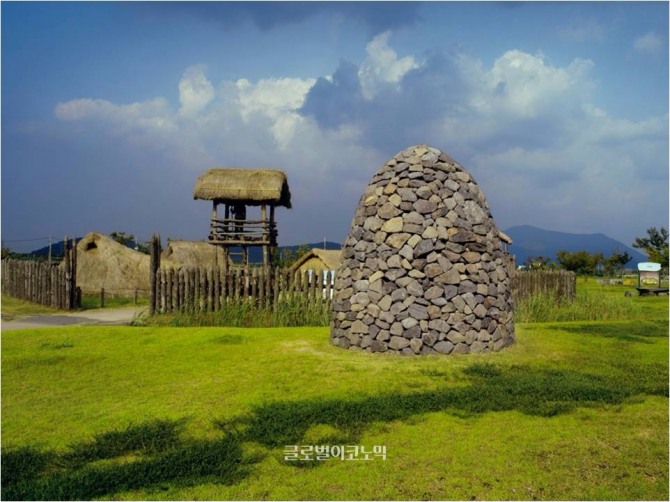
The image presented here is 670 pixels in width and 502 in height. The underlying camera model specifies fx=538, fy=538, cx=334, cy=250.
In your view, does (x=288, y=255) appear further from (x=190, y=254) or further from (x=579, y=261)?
(x=579, y=261)

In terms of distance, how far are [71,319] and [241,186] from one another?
33.6 ft

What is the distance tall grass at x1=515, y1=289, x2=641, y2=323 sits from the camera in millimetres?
14859

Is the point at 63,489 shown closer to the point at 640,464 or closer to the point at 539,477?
the point at 539,477

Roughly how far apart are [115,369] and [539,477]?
6.41m

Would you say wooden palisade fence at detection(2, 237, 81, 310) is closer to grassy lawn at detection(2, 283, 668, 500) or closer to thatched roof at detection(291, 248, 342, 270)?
thatched roof at detection(291, 248, 342, 270)

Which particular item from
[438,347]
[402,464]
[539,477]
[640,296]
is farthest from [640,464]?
[640,296]

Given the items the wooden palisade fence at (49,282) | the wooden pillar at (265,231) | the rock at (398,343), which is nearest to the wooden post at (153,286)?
the wooden palisade fence at (49,282)

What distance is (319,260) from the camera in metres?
23.9

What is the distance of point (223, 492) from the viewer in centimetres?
412

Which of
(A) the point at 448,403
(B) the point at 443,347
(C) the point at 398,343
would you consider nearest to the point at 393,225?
(C) the point at 398,343

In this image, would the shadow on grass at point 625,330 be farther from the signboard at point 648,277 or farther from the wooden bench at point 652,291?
the signboard at point 648,277

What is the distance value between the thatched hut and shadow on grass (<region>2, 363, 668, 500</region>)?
19.9m

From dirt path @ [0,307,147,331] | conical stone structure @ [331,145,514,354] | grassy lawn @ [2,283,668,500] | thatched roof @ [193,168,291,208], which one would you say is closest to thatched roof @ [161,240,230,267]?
thatched roof @ [193,168,291,208]

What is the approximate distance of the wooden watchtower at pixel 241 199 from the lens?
79.3 ft
